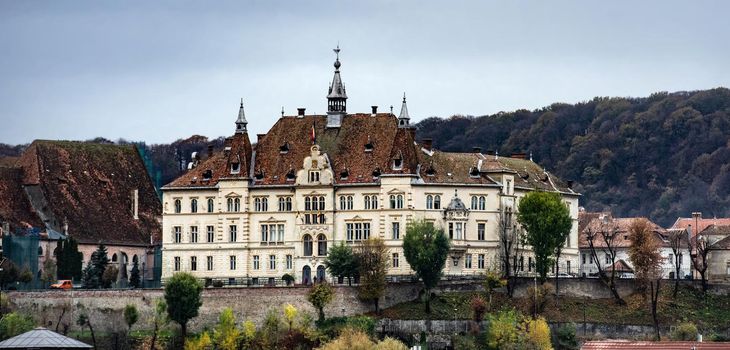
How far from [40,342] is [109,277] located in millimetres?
40659

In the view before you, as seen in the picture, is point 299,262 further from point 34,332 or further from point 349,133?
point 34,332

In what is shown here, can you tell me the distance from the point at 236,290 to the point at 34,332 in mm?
28234

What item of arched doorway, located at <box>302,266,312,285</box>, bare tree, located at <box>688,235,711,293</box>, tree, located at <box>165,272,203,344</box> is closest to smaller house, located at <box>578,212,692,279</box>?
bare tree, located at <box>688,235,711,293</box>

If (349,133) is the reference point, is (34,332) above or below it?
below

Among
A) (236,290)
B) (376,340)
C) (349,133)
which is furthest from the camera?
(349,133)

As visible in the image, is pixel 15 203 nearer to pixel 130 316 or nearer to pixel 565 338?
pixel 130 316

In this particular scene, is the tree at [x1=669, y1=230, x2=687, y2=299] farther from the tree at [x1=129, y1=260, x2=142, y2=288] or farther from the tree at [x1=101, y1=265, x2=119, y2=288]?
the tree at [x1=101, y1=265, x2=119, y2=288]

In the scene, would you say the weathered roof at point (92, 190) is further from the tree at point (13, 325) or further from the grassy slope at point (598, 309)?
the grassy slope at point (598, 309)

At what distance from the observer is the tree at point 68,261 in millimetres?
160125

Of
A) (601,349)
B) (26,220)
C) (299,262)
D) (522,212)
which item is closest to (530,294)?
(522,212)

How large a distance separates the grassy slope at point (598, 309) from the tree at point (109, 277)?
2076 cm

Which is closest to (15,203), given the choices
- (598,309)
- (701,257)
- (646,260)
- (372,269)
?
(372,269)

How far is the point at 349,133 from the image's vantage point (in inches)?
6235

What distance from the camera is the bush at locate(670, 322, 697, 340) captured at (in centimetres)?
14100
